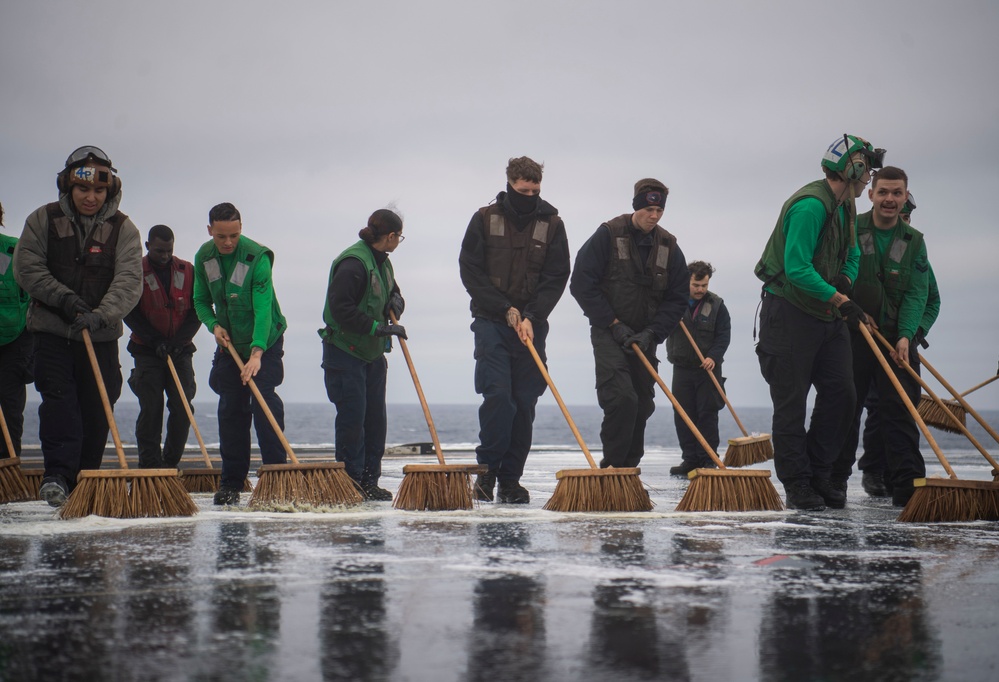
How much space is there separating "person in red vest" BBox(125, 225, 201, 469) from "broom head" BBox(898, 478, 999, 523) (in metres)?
4.94

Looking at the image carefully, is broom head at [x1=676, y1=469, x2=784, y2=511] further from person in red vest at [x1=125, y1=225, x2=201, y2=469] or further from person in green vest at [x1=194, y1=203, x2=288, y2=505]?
person in red vest at [x1=125, y1=225, x2=201, y2=469]

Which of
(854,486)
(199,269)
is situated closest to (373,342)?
(199,269)

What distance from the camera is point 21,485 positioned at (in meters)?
6.59

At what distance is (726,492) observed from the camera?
5.82m

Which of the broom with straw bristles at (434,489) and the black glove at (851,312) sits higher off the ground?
the black glove at (851,312)

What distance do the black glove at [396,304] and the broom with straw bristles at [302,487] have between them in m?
1.68

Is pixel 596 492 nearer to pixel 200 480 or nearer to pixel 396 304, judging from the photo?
pixel 396 304

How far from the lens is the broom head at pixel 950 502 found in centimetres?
554

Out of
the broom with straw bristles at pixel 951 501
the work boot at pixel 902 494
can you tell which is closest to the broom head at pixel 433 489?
the broom with straw bristles at pixel 951 501

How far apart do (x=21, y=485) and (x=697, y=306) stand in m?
6.63

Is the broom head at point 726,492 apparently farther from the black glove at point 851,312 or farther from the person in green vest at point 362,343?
the person in green vest at point 362,343

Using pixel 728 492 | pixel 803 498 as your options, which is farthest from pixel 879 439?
pixel 728 492

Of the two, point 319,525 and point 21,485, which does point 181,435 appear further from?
point 319,525

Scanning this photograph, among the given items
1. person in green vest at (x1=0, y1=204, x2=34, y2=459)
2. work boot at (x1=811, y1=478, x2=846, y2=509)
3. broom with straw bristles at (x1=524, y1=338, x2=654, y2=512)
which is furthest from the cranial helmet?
person in green vest at (x1=0, y1=204, x2=34, y2=459)
